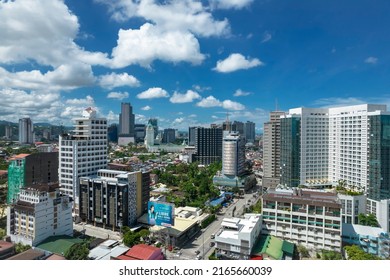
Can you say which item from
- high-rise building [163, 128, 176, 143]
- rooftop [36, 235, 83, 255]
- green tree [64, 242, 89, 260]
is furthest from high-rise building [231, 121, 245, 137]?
green tree [64, 242, 89, 260]

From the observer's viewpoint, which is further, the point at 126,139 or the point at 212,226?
the point at 126,139

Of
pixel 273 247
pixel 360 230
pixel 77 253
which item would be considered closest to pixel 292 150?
pixel 360 230

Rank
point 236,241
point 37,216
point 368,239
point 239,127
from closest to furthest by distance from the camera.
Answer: point 236,241 → point 37,216 → point 368,239 → point 239,127

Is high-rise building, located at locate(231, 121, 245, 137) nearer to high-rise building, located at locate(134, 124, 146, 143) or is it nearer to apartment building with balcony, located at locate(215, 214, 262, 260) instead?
high-rise building, located at locate(134, 124, 146, 143)

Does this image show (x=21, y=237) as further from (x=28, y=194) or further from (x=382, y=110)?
(x=382, y=110)

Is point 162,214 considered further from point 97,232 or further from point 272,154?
point 272,154

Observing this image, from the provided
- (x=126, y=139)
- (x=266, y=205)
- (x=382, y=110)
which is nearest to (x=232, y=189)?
(x=266, y=205)

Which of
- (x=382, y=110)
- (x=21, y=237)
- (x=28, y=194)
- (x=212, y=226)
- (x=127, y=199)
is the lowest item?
(x=212, y=226)

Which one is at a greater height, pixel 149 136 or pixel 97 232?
pixel 149 136
